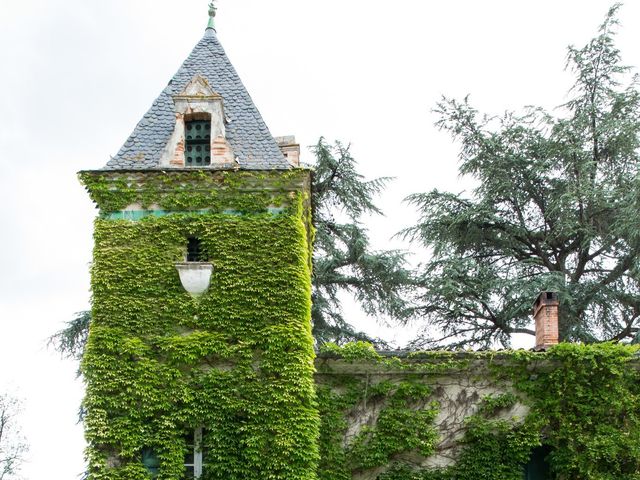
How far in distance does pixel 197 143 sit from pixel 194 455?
6.04m

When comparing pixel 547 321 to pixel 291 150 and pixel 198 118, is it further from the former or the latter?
pixel 198 118

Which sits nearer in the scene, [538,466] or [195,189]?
[195,189]

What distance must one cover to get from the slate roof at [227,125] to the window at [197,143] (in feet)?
1.44

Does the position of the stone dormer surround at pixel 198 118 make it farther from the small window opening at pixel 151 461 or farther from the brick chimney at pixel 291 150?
the small window opening at pixel 151 461

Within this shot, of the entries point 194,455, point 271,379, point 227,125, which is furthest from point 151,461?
point 227,125

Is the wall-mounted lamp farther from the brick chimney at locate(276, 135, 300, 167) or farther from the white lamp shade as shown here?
the brick chimney at locate(276, 135, 300, 167)

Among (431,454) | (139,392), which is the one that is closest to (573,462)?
(431,454)

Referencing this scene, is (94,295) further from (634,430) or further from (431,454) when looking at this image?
(634,430)

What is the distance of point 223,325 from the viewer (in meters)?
14.4

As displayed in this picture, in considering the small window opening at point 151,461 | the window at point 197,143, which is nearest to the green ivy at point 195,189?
the window at point 197,143

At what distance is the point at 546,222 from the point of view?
88.0ft

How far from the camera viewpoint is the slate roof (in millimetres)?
16000

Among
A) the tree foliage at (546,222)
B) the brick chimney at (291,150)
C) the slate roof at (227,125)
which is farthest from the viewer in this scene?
the tree foliage at (546,222)

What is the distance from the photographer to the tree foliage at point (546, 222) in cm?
2505
